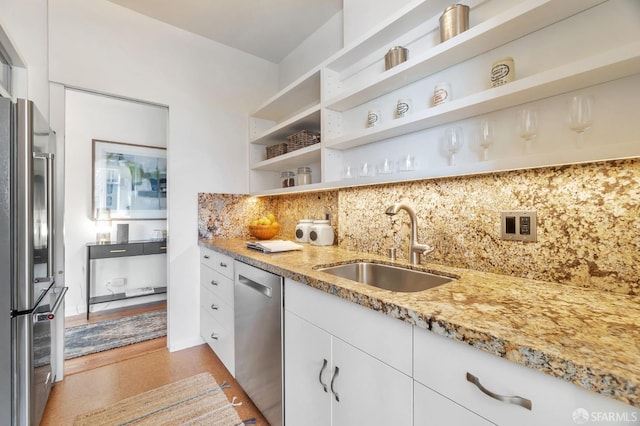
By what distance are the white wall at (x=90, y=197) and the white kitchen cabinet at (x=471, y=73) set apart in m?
2.24

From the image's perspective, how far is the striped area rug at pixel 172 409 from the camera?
1521 mm

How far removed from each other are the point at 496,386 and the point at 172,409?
1.78 m

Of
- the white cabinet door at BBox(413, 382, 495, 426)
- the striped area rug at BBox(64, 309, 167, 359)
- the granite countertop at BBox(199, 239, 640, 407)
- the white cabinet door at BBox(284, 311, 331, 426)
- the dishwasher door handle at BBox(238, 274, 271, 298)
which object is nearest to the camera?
the granite countertop at BBox(199, 239, 640, 407)

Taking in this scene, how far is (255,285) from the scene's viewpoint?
1.54m

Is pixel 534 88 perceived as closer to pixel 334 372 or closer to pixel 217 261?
pixel 334 372

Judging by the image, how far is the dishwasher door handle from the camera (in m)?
1.41

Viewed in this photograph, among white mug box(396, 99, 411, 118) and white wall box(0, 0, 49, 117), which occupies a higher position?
white wall box(0, 0, 49, 117)

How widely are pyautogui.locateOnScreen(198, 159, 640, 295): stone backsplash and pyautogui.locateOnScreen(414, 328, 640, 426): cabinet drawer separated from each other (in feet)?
2.11

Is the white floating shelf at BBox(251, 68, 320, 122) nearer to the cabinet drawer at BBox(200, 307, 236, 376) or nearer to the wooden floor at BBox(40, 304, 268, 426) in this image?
the cabinet drawer at BBox(200, 307, 236, 376)

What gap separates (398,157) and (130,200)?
3.31 metres

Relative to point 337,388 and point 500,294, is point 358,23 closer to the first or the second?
point 500,294

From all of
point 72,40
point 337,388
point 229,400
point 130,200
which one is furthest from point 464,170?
point 130,200

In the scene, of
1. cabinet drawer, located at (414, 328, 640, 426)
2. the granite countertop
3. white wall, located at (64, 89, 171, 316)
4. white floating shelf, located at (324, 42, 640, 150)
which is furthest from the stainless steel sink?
white wall, located at (64, 89, 171, 316)

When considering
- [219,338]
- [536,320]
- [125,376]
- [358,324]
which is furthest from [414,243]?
[125,376]
